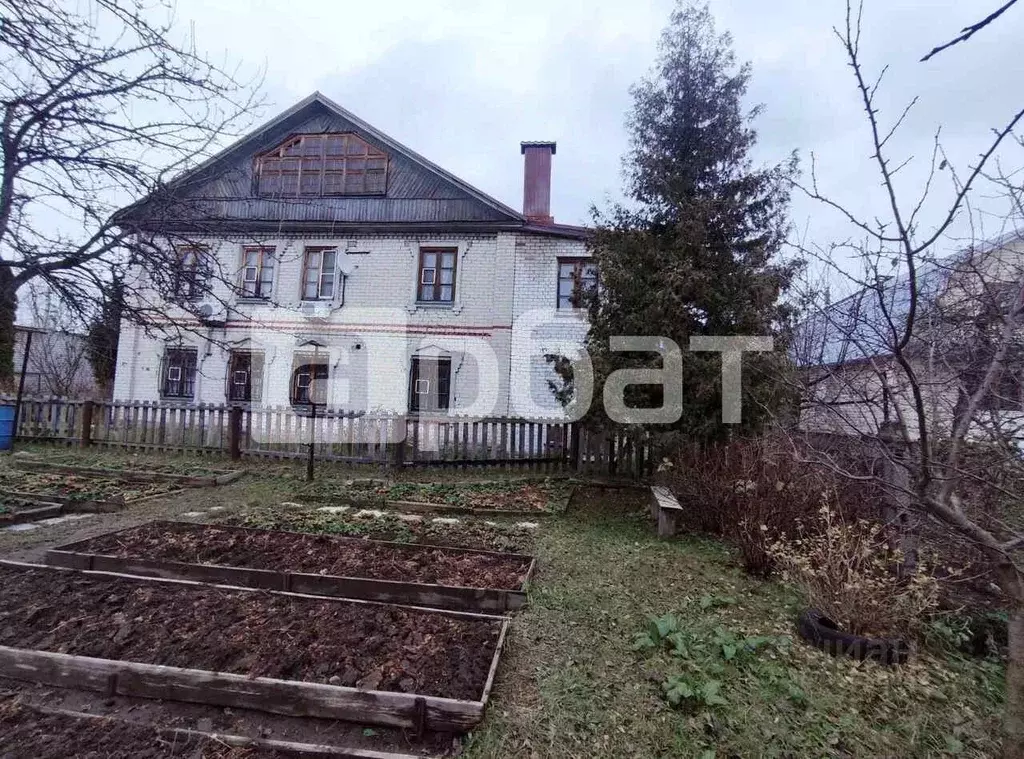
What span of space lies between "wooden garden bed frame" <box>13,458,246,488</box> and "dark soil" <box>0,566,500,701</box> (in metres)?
4.45

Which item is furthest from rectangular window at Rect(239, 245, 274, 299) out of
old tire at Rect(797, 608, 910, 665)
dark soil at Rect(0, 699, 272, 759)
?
old tire at Rect(797, 608, 910, 665)

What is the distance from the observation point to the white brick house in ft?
45.8

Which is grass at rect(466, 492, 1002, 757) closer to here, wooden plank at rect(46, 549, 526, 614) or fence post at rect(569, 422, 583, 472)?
wooden plank at rect(46, 549, 526, 614)

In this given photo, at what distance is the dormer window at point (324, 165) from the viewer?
1495 centimetres

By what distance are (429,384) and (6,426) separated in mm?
8826

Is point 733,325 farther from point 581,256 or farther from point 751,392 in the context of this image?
point 581,256

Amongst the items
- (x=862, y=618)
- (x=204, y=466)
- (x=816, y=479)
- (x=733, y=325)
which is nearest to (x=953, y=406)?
(x=862, y=618)

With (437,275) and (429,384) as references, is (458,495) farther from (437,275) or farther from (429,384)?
(437,275)

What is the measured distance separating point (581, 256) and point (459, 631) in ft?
38.3

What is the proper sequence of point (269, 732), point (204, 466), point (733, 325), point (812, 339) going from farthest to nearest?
point (204, 466) → point (733, 325) → point (812, 339) → point (269, 732)

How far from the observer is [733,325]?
22.7ft

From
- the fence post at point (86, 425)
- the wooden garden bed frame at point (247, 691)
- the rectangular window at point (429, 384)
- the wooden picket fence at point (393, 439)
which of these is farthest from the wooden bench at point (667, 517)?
the fence post at point (86, 425)

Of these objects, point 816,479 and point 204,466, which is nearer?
point 816,479

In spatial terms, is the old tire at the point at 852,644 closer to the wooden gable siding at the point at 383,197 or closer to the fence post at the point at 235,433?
the fence post at the point at 235,433
